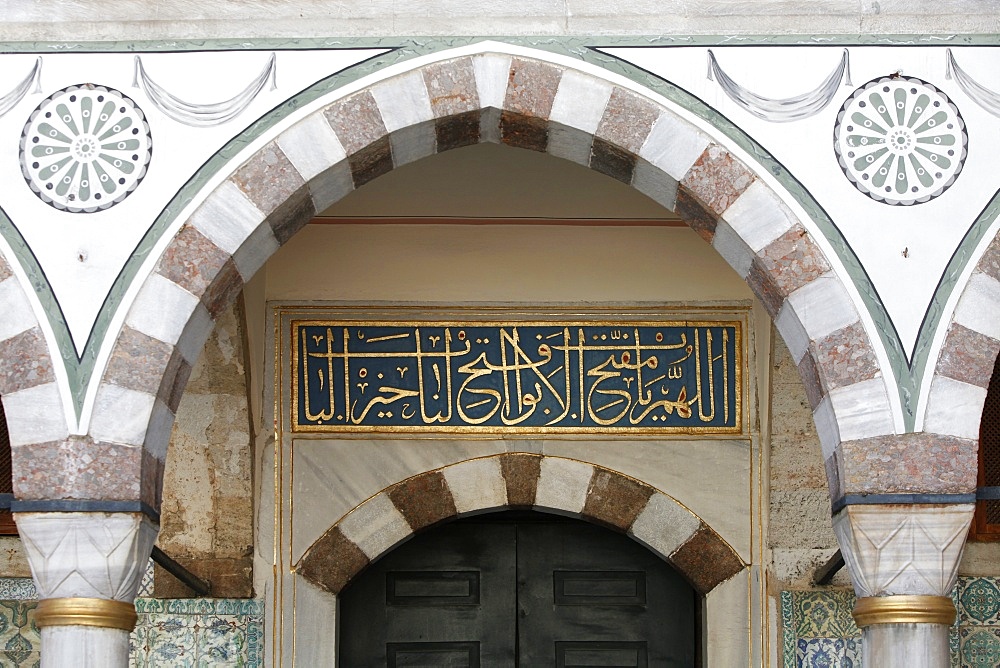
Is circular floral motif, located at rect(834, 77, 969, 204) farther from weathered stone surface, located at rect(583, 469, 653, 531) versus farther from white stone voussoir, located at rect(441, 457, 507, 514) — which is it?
white stone voussoir, located at rect(441, 457, 507, 514)

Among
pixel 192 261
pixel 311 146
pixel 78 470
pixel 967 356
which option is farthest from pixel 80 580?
pixel 967 356

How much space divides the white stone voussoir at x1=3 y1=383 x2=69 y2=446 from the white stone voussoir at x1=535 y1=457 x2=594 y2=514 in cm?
192

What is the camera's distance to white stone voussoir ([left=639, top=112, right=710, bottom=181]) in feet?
14.6

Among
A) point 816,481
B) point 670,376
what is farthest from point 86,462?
point 816,481

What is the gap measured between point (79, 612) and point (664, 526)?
2203 millimetres

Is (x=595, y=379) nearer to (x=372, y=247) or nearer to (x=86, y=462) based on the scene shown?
(x=372, y=247)

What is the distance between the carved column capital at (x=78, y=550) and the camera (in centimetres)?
421

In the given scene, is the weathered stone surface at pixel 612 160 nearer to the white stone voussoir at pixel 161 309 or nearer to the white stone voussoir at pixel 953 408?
the white stone voussoir at pixel 953 408

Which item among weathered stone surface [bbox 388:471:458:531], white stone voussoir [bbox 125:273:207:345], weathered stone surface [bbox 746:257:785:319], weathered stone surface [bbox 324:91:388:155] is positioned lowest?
weathered stone surface [bbox 388:471:458:531]

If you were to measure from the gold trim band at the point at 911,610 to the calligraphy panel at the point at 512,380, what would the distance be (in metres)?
1.54

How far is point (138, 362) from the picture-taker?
170 inches

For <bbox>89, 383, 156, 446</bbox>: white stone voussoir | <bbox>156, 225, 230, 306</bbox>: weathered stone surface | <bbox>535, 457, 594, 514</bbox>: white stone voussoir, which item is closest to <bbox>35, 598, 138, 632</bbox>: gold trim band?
<bbox>89, 383, 156, 446</bbox>: white stone voussoir

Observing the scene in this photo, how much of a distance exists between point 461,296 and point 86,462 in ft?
6.00

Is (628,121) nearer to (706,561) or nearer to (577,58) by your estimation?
(577,58)
